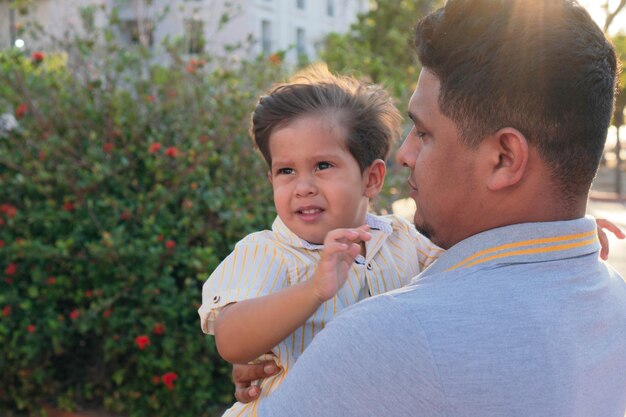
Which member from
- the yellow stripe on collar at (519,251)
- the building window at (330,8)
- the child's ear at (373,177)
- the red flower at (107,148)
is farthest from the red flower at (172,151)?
the building window at (330,8)

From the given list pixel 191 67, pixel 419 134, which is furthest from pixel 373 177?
pixel 191 67

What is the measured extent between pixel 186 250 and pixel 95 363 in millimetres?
961

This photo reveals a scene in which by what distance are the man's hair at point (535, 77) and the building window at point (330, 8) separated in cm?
4430

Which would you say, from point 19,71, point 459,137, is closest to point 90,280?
point 19,71

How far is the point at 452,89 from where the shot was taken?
162cm

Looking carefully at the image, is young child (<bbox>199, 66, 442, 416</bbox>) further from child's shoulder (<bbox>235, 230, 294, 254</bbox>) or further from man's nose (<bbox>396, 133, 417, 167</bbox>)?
man's nose (<bbox>396, 133, 417, 167</bbox>)

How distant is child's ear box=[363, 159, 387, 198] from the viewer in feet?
8.39

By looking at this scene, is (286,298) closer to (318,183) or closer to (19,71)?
(318,183)

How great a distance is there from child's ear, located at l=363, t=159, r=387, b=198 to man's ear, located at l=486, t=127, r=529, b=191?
96 centimetres

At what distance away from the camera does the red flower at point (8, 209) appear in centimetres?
438

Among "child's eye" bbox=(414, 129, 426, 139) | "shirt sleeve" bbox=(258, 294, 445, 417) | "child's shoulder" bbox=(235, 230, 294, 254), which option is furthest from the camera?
"child's shoulder" bbox=(235, 230, 294, 254)

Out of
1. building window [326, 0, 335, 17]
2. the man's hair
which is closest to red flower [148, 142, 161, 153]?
the man's hair

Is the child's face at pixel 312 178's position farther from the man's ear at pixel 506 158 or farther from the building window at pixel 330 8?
the building window at pixel 330 8

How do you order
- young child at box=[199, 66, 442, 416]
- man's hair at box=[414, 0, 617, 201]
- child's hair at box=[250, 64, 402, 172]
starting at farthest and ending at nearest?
child's hair at box=[250, 64, 402, 172] < young child at box=[199, 66, 442, 416] < man's hair at box=[414, 0, 617, 201]
